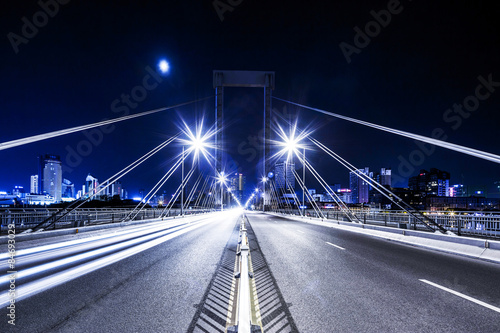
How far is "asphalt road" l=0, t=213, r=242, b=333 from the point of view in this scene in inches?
171

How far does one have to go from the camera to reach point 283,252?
11.1 meters

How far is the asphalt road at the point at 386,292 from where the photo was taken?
438 cm

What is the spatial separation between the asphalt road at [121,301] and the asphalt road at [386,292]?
1964mm

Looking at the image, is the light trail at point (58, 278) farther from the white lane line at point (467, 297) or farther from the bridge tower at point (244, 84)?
the bridge tower at point (244, 84)

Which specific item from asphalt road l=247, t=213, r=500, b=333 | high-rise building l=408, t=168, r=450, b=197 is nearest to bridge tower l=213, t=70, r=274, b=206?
asphalt road l=247, t=213, r=500, b=333

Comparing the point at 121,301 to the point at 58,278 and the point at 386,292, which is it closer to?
the point at 58,278

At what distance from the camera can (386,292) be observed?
5.93 metres

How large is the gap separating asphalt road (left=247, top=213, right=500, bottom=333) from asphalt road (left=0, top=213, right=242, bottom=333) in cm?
196

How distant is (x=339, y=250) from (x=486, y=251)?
476cm

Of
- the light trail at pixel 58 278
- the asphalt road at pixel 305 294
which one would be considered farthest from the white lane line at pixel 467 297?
the light trail at pixel 58 278

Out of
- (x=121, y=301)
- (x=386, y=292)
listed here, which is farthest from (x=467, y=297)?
(x=121, y=301)

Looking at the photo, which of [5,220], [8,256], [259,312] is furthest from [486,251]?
[5,220]

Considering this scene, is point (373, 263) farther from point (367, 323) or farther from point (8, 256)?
point (8, 256)

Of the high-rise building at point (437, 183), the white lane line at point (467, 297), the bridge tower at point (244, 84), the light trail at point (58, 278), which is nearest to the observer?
the white lane line at point (467, 297)
